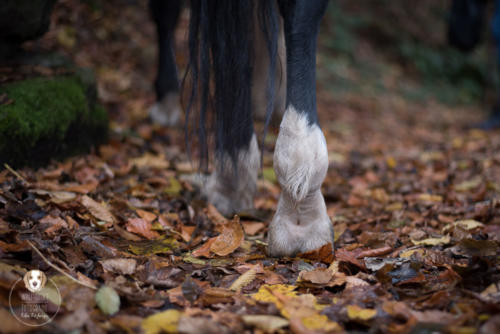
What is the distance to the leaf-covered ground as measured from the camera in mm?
1321

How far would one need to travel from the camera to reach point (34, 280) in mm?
1395

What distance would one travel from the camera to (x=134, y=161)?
3014 millimetres

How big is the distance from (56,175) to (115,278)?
3.54 ft

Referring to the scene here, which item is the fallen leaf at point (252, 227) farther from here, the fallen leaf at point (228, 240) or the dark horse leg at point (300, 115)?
the dark horse leg at point (300, 115)

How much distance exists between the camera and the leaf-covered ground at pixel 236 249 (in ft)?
4.33

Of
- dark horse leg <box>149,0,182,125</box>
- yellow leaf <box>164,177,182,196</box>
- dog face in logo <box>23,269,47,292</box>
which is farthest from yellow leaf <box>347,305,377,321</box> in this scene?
dark horse leg <box>149,0,182,125</box>

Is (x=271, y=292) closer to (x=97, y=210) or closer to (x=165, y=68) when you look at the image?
(x=97, y=210)

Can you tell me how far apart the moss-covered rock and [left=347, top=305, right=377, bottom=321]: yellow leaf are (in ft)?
5.78

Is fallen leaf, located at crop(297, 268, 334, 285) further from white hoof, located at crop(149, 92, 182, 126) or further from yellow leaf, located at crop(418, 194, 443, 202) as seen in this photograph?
white hoof, located at crop(149, 92, 182, 126)

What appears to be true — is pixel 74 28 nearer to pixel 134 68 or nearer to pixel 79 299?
pixel 134 68

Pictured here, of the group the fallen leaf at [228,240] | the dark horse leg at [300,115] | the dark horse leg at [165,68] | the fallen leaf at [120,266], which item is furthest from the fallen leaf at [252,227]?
the dark horse leg at [165,68]

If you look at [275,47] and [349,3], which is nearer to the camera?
[275,47]

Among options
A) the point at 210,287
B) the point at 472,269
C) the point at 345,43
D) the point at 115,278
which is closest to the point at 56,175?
the point at 115,278

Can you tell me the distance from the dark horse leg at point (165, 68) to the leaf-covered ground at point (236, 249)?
0.16 m
